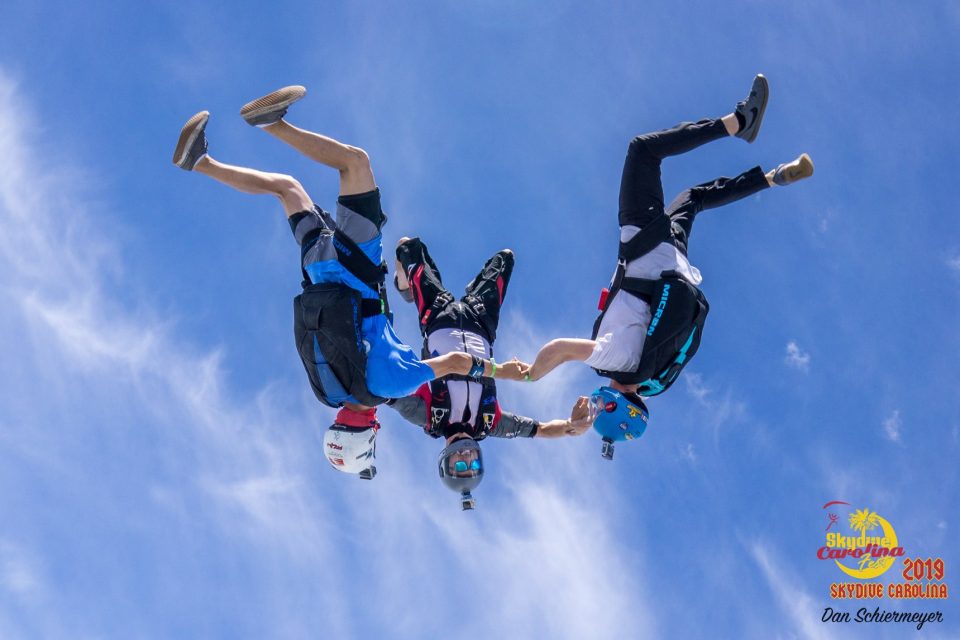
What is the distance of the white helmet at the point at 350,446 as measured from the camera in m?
11.1

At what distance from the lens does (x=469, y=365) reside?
423 inches

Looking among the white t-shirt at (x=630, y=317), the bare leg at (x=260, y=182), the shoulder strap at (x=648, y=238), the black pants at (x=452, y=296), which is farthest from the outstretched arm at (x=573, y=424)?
the bare leg at (x=260, y=182)

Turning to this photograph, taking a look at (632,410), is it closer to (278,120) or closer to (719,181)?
(719,181)

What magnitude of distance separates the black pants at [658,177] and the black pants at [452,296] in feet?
8.01

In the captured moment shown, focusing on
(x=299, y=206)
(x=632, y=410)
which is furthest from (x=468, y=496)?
(x=299, y=206)

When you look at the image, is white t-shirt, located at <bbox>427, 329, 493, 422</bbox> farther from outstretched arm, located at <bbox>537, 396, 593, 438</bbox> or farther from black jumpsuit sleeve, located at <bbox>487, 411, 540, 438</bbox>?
outstretched arm, located at <bbox>537, 396, 593, 438</bbox>

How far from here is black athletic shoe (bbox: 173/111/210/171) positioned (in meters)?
9.62

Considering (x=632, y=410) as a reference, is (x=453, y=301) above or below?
above

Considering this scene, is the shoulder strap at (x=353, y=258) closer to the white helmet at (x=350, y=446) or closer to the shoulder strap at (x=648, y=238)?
the white helmet at (x=350, y=446)

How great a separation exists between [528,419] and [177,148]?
5.78 m

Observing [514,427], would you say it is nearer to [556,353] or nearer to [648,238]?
[556,353]

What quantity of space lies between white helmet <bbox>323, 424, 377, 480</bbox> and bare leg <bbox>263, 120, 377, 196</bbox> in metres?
2.77

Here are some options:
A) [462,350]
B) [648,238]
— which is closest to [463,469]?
[462,350]

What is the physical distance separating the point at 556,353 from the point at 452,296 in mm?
2666
